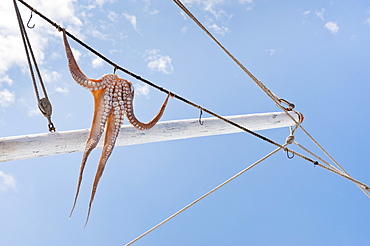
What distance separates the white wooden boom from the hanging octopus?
1005mm

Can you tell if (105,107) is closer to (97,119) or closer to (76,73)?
(97,119)

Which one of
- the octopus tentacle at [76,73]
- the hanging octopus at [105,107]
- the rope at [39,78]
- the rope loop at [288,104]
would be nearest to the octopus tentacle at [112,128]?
the hanging octopus at [105,107]

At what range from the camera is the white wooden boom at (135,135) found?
4.29 meters

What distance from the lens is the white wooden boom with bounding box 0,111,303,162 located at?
4293 millimetres

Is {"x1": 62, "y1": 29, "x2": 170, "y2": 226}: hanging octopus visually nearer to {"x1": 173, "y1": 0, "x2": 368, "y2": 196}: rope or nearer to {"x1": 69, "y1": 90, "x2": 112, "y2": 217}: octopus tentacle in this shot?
{"x1": 69, "y1": 90, "x2": 112, "y2": 217}: octopus tentacle

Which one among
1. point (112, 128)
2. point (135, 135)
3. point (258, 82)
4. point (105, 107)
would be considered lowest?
point (112, 128)

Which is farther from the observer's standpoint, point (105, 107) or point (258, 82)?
point (258, 82)

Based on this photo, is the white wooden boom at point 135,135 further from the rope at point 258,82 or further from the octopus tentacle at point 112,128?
the octopus tentacle at point 112,128

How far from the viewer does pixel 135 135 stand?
198 inches

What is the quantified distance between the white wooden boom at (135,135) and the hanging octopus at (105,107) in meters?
1.00

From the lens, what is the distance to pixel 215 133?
18.9ft

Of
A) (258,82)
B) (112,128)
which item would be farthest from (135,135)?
(258,82)

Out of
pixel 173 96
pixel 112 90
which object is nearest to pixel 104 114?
pixel 112 90

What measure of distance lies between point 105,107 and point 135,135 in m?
1.35
